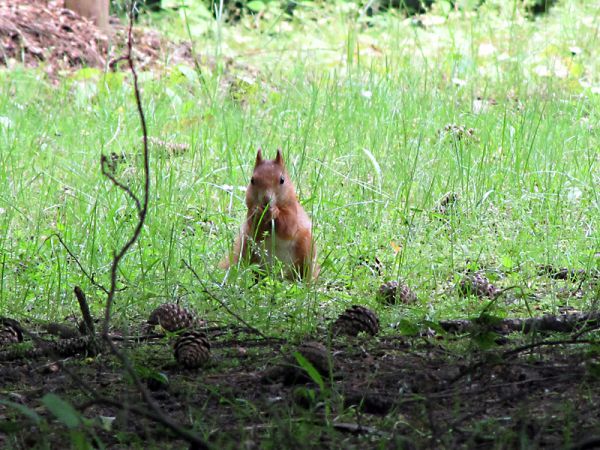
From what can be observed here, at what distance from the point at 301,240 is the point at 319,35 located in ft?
20.4

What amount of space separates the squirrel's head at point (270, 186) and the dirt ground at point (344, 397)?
4.33ft

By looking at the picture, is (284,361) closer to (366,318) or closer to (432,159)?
(366,318)

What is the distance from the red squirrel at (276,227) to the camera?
407 cm

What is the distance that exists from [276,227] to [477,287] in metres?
0.91

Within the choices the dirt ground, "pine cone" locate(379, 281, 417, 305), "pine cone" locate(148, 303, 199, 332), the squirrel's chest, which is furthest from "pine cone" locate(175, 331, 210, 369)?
the squirrel's chest

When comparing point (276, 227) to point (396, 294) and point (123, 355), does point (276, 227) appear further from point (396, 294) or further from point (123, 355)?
point (123, 355)

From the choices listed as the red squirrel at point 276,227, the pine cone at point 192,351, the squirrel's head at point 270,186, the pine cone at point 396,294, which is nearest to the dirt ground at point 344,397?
the pine cone at point 192,351

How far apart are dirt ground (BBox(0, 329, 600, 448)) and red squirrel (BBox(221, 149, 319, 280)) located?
46.7 inches

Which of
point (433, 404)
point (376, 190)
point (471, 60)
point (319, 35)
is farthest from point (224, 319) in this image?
point (319, 35)

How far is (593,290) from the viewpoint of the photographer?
3.68m

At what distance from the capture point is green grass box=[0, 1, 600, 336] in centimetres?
371

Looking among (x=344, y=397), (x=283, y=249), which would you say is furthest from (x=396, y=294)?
(x=344, y=397)

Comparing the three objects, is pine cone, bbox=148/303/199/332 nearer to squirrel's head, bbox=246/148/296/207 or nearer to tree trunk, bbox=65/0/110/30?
squirrel's head, bbox=246/148/296/207

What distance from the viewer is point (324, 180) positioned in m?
5.02
